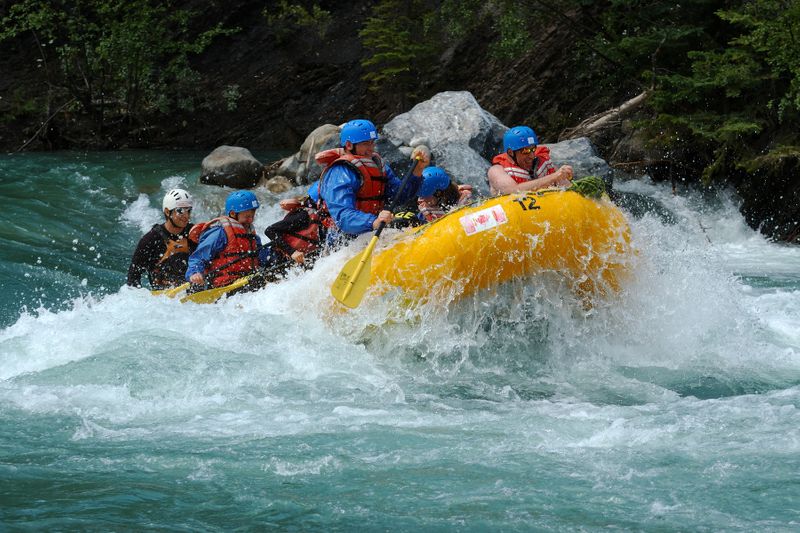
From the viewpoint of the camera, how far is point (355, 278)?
638 cm

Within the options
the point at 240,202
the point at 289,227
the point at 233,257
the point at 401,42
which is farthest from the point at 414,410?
the point at 401,42

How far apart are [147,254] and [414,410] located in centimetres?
371

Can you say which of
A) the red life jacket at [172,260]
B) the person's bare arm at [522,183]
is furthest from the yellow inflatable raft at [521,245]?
the red life jacket at [172,260]

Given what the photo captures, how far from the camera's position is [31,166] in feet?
51.9

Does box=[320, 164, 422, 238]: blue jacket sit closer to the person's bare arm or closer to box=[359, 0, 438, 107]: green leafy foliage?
the person's bare arm

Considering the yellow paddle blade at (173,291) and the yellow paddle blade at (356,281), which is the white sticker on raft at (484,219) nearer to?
the yellow paddle blade at (356,281)

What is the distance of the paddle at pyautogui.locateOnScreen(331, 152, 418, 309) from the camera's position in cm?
638

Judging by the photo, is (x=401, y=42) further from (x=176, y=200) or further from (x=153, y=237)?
(x=153, y=237)

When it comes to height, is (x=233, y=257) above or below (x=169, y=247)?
below

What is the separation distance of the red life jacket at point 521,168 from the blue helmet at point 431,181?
1.98 ft

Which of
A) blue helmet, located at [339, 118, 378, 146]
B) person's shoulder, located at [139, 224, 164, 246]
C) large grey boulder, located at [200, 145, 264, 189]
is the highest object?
large grey boulder, located at [200, 145, 264, 189]

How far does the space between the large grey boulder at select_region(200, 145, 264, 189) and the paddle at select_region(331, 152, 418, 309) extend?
8103mm

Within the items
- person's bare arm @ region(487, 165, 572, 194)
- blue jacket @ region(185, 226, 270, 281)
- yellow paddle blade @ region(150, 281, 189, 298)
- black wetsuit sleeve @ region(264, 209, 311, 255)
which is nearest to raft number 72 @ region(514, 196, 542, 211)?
person's bare arm @ region(487, 165, 572, 194)

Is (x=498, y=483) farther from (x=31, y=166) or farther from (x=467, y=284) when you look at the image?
(x=31, y=166)
